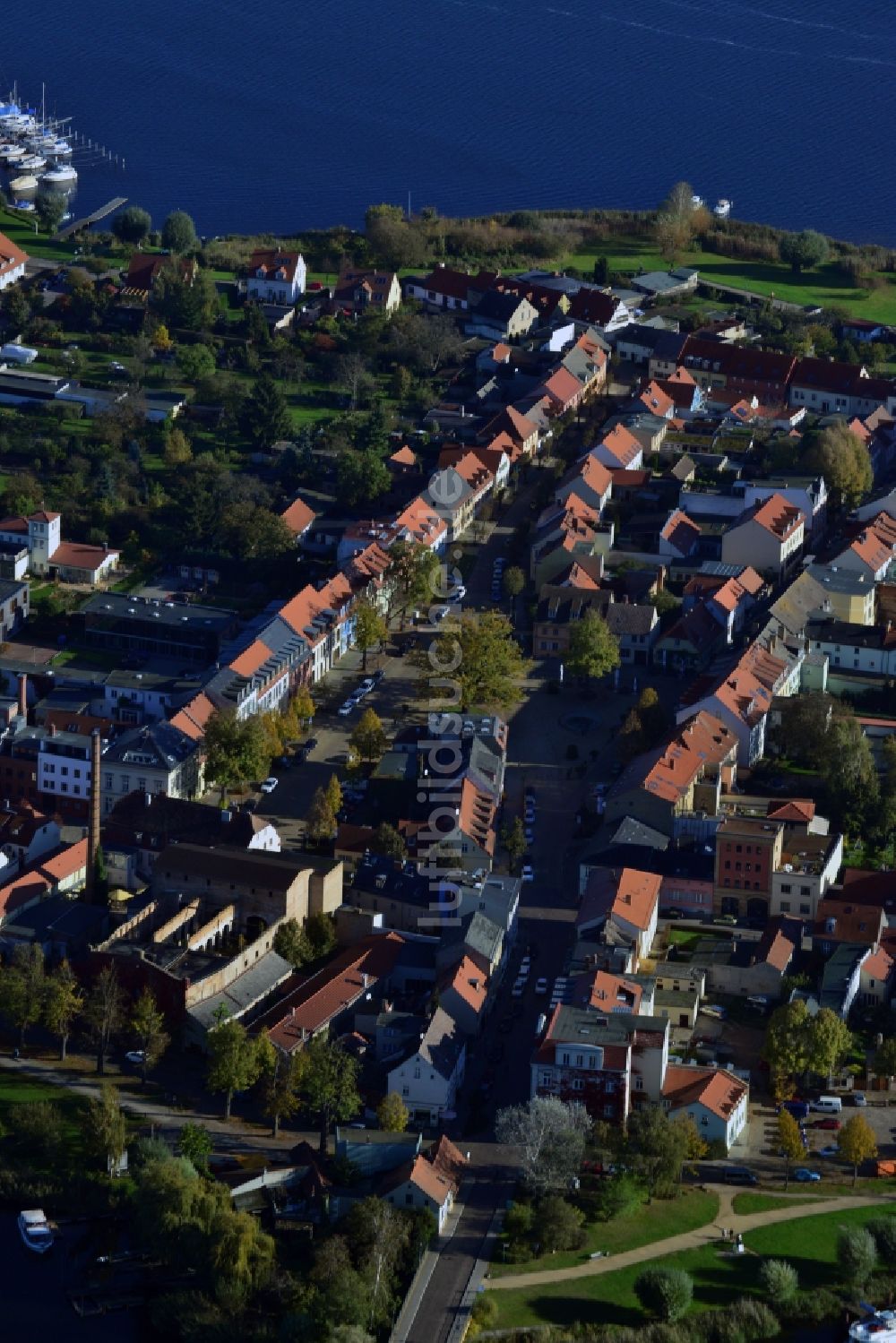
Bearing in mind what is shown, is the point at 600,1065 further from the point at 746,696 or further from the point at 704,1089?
the point at 746,696

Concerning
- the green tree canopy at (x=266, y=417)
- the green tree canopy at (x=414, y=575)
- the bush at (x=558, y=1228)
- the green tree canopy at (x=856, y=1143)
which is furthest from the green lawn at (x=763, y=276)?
the bush at (x=558, y=1228)

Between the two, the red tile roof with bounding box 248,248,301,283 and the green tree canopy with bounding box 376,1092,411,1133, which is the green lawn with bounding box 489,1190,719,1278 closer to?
the green tree canopy with bounding box 376,1092,411,1133

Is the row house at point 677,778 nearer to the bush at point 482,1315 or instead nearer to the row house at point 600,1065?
the row house at point 600,1065

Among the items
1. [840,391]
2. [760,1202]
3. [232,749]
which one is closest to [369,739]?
[232,749]

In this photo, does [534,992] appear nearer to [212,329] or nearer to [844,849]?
[844,849]

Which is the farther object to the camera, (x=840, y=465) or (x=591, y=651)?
(x=840, y=465)

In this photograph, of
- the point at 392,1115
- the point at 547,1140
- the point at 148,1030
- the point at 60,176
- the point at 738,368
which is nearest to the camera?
the point at 547,1140
